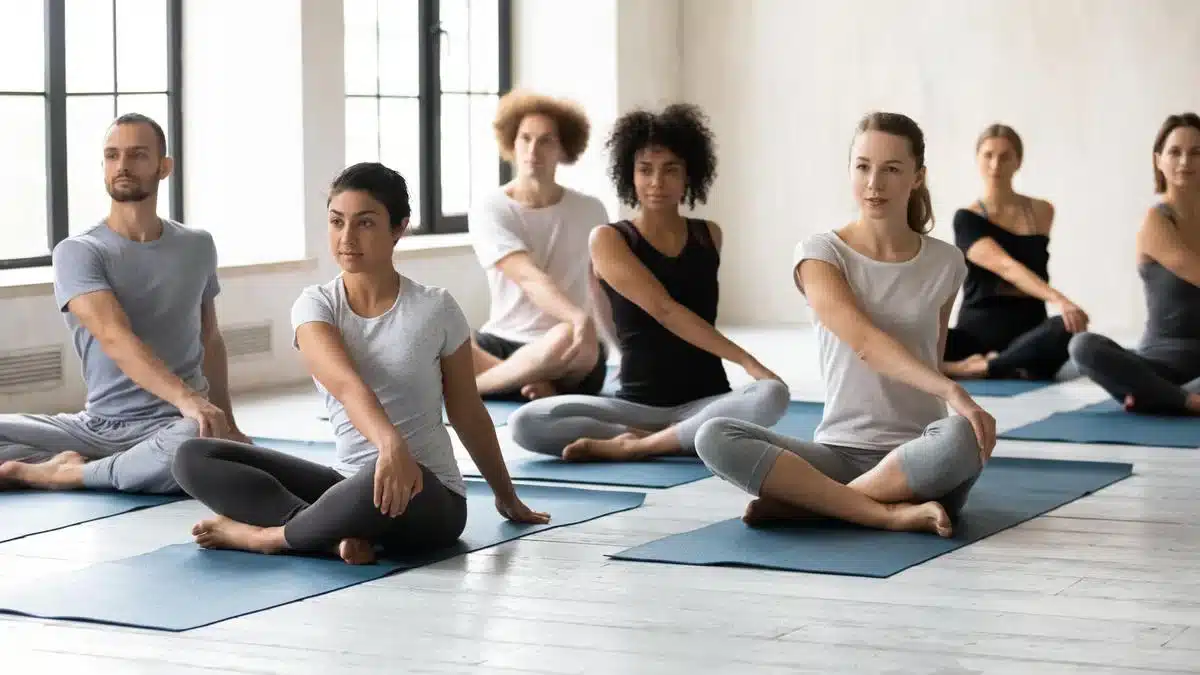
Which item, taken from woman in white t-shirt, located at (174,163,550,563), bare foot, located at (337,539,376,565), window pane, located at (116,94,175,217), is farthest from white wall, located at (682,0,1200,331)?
bare foot, located at (337,539,376,565)

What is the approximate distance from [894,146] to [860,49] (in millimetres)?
5296

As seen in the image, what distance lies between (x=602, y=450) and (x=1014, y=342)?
245cm

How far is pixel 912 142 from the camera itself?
3896mm

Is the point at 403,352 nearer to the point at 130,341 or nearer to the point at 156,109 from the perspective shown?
the point at 130,341

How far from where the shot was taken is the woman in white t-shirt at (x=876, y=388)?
12.4ft

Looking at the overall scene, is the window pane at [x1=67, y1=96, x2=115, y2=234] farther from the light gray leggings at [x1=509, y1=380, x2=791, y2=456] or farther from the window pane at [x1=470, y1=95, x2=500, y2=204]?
the window pane at [x1=470, y1=95, x2=500, y2=204]

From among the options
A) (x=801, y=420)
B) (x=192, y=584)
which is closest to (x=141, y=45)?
(x=801, y=420)

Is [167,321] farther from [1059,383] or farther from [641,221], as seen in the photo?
[1059,383]

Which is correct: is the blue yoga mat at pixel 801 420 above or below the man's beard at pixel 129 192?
below

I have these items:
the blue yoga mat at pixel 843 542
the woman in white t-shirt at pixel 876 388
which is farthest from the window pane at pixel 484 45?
the woman in white t-shirt at pixel 876 388

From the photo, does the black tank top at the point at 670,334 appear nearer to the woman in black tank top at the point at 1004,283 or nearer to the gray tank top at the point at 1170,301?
the gray tank top at the point at 1170,301

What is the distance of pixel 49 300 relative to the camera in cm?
591

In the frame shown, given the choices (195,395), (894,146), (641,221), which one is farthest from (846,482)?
(195,395)

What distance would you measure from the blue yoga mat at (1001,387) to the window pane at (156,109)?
2966 mm
